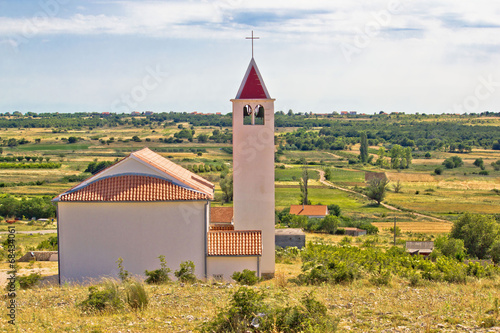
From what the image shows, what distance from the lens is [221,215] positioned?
31172mm

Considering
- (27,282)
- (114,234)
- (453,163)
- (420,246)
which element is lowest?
(420,246)

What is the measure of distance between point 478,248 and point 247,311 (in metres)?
28.6

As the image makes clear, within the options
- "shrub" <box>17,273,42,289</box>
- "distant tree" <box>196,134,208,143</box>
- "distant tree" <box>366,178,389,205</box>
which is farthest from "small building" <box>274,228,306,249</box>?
"distant tree" <box>196,134,208,143</box>

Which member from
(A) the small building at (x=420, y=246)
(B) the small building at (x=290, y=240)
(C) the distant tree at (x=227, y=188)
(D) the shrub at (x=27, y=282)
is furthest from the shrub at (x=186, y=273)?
(C) the distant tree at (x=227, y=188)

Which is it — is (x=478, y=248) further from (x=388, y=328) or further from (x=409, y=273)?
(x=388, y=328)

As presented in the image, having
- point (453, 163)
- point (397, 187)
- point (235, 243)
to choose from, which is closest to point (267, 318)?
point (235, 243)

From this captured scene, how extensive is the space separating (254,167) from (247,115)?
1.95 m

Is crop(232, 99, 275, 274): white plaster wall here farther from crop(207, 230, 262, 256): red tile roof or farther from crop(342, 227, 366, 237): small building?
crop(342, 227, 366, 237): small building

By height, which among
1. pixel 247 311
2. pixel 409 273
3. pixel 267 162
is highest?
pixel 267 162

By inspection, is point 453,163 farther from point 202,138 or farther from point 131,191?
point 131,191

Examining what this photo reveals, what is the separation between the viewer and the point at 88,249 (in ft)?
53.6

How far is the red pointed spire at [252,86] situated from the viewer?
711 inches

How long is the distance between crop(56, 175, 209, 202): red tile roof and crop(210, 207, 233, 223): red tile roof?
13739mm

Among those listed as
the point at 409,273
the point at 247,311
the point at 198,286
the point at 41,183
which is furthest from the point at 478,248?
the point at 41,183
